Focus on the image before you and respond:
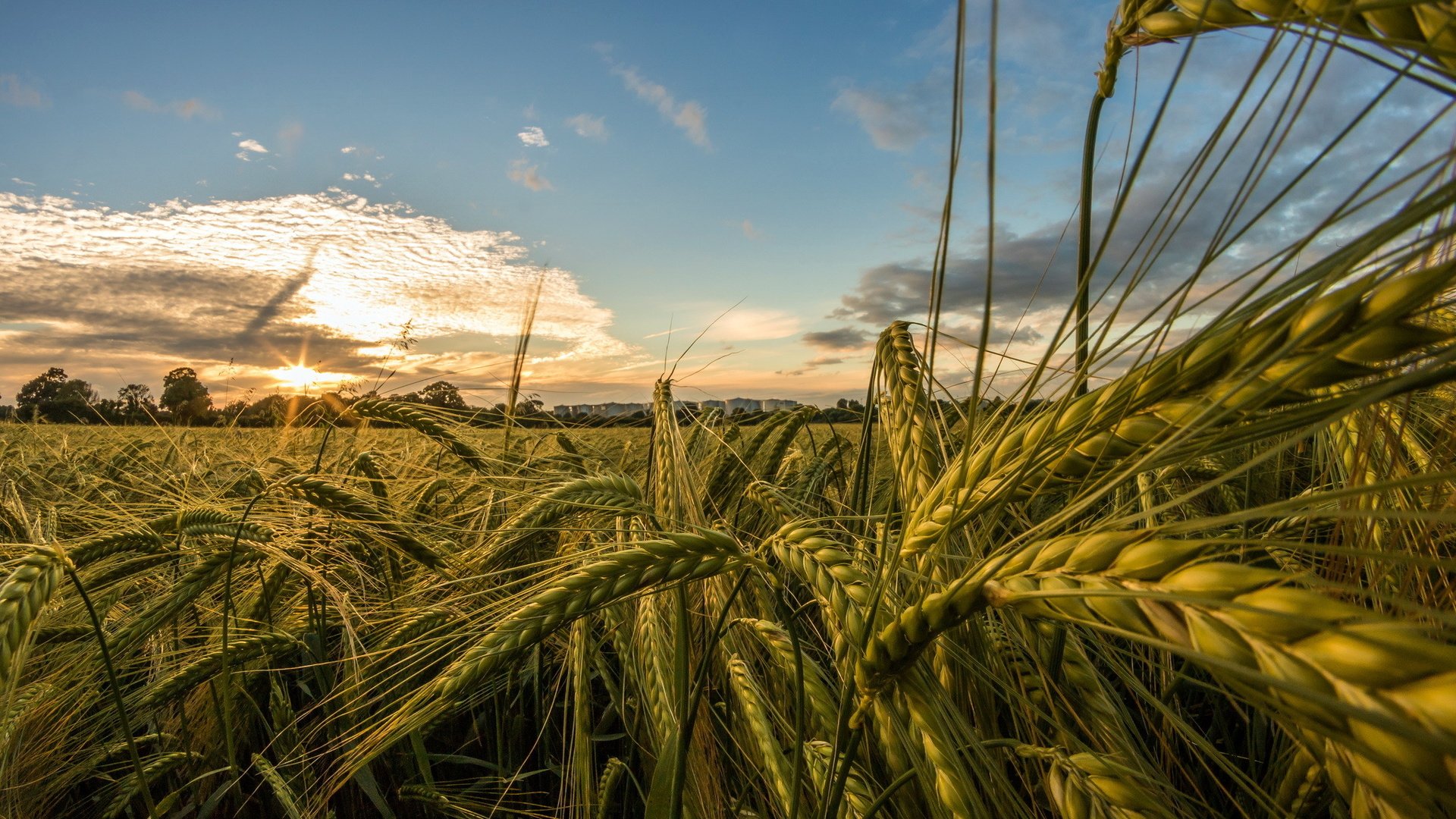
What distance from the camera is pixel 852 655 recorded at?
2.39ft

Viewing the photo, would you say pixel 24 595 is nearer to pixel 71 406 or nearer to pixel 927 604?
pixel 927 604

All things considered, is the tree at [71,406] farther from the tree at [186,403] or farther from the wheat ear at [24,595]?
the wheat ear at [24,595]

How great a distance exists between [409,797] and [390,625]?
0.47 metres

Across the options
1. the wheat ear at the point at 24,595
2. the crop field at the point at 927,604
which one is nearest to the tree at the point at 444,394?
the crop field at the point at 927,604

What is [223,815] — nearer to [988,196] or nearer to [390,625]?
[390,625]

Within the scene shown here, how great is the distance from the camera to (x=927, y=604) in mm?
655

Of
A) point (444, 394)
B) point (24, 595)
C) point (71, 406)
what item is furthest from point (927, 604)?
point (71, 406)

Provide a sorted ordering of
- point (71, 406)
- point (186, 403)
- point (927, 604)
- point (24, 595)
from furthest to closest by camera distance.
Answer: point (71, 406) → point (186, 403) → point (24, 595) → point (927, 604)

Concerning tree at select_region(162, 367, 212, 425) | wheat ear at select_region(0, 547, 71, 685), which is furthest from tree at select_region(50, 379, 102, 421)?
wheat ear at select_region(0, 547, 71, 685)

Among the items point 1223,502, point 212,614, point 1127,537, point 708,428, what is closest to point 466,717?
point 212,614

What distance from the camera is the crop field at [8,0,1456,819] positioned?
1.55ft

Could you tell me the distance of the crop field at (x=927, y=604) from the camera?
0.47m

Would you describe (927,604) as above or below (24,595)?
above

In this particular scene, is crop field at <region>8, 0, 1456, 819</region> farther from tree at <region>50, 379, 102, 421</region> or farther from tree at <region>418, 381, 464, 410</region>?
tree at <region>50, 379, 102, 421</region>
